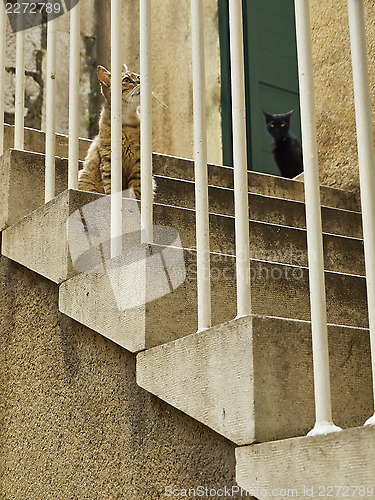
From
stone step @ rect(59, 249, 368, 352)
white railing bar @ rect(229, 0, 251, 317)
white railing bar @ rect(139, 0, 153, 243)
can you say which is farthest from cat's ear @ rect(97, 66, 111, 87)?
white railing bar @ rect(229, 0, 251, 317)

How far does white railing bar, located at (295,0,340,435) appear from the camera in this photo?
36.5 inches

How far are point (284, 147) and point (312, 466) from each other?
295cm

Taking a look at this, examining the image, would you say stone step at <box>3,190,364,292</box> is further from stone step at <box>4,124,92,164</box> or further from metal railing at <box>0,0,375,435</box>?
stone step at <box>4,124,92,164</box>

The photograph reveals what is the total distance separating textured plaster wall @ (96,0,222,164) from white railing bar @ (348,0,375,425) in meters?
2.87

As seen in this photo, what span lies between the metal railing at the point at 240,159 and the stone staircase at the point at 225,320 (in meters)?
0.05

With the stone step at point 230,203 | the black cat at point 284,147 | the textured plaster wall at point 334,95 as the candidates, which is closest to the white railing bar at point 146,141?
the stone step at point 230,203

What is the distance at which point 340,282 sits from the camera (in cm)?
149

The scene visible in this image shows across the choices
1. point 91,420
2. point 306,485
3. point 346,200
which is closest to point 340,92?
point 346,200

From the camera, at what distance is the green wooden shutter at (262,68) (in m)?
3.92

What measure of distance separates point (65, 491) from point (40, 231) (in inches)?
22.3

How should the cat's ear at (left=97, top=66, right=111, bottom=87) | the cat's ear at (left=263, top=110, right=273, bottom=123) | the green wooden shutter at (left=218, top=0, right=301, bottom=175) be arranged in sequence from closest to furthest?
the cat's ear at (left=97, top=66, right=111, bottom=87), the cat's ear at (left=263, top=110, right=273, bottom=123), the green wooden shutter at (left=218, top=0, right=301, bottom=175)

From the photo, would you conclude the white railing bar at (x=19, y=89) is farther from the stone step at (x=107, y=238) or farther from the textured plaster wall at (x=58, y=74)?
the textured plaster wall at (x=58, y=74)

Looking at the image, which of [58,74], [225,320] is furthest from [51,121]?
[58,74]

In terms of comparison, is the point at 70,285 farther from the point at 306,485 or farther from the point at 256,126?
the point at 256,126
